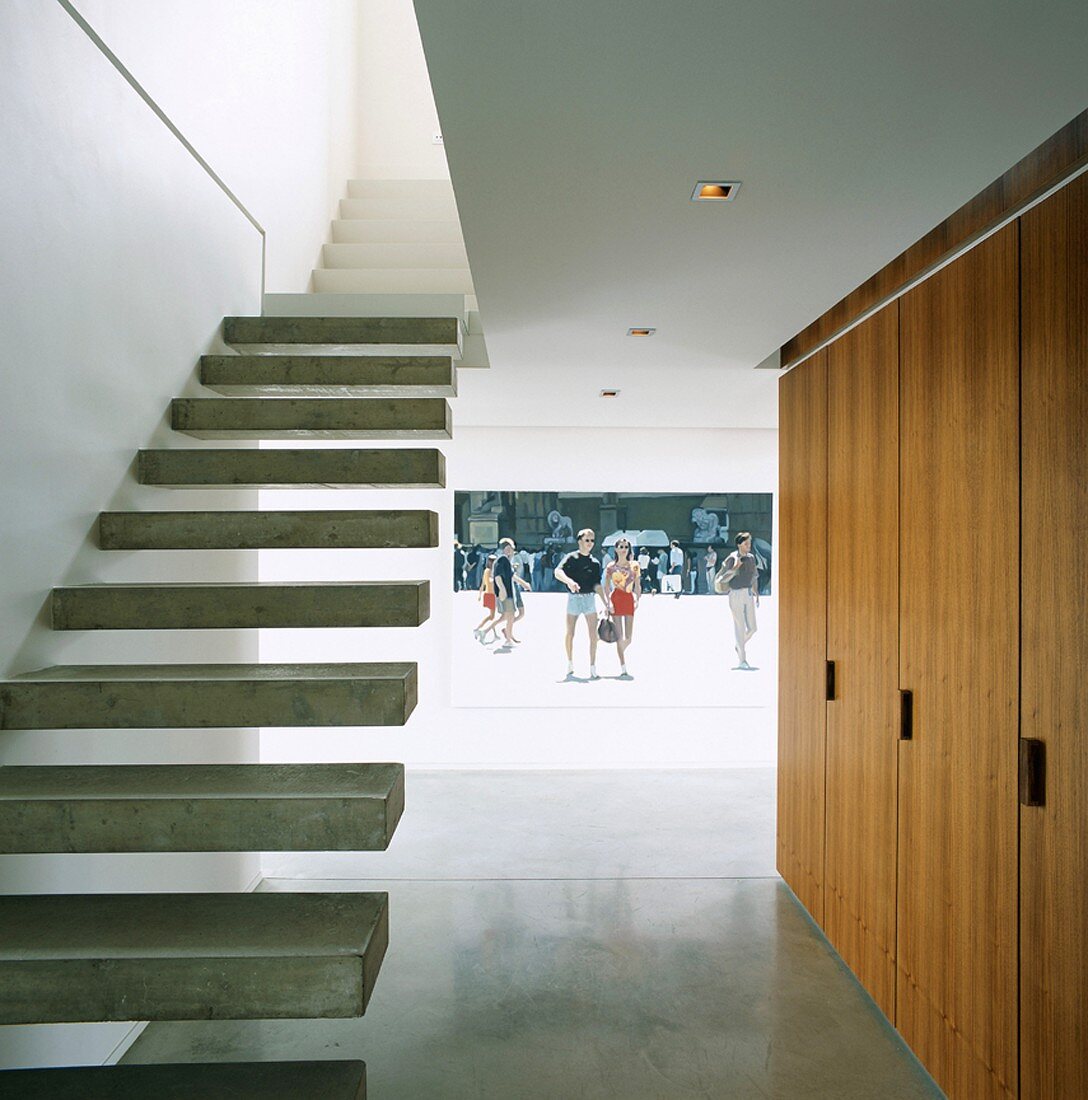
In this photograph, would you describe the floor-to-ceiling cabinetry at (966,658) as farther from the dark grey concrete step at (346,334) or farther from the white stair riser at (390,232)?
the white stair riser at (390,232)

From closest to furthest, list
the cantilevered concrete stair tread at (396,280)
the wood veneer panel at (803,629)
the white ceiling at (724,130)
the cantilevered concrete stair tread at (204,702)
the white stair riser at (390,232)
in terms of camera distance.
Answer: the white ceiling at (724,130)
the cantilevered concrete stair tread at (204,702)
the wood veneer panel at (803,629)
the cantilevered concrete stair tread at (396,280)
the white stair riser at (390,232)

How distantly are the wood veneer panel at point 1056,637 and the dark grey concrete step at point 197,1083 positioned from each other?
1.60 m

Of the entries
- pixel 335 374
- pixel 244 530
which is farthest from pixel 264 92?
pixel 244 530

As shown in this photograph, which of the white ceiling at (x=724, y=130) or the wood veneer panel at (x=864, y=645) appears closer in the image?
the white ceiling at (x=724, y=130)

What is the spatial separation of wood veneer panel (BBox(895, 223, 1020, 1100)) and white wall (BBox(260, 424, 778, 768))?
395cm

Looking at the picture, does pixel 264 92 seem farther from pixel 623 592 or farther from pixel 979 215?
pixel 623 592

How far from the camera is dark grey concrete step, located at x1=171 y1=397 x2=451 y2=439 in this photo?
2.81 m

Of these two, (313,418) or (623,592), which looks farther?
(623,592)

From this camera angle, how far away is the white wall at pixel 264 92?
119 inches

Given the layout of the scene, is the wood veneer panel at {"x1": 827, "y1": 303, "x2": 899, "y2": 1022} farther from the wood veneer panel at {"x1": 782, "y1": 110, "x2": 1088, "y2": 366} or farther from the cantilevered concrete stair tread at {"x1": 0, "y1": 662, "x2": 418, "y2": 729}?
the cantilevered concrete stair tread at {"x1": 0, "y1": 662, "x2": 418, "y2": 729}

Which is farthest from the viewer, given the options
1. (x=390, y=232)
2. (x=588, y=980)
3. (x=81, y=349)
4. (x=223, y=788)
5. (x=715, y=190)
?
(x=390, y=232)

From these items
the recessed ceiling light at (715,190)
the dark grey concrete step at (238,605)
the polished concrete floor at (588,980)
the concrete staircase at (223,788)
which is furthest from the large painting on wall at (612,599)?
the recessed ceiling light at (715,190)

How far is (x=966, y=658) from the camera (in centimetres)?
265

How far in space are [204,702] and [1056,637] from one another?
2001 mm
